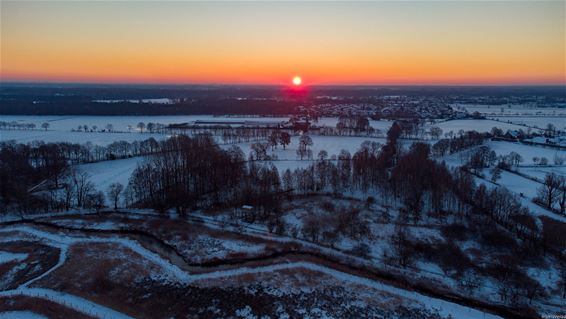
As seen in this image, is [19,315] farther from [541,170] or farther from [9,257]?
[541,170]

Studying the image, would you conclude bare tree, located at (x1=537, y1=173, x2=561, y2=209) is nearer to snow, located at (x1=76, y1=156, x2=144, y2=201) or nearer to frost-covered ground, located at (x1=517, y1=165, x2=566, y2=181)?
frost-covered ground, located at (x1=517, y1=165, x2=566, y2=181)

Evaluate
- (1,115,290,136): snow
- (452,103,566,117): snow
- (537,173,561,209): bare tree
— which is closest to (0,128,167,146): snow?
(1,115,290,136): snow

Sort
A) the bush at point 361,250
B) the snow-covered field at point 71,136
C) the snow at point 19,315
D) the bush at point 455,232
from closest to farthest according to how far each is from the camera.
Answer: the snow at point 19,315, the bush at point 361,250, the bush at point 455,232, the snow-covered field at point 71,136

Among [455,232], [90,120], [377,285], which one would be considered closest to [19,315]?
[377,285]

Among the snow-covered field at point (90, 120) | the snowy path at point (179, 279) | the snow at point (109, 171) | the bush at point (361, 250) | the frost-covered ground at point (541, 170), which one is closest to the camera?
the snowy path at point (179, 279)

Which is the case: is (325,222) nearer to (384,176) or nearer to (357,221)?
(357,221)

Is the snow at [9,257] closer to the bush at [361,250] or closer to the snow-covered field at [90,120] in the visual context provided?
the bush at [361,250]

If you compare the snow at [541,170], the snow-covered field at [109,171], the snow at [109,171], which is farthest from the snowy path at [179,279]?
the snow at [541,170]

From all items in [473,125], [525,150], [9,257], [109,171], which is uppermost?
[473,125]
